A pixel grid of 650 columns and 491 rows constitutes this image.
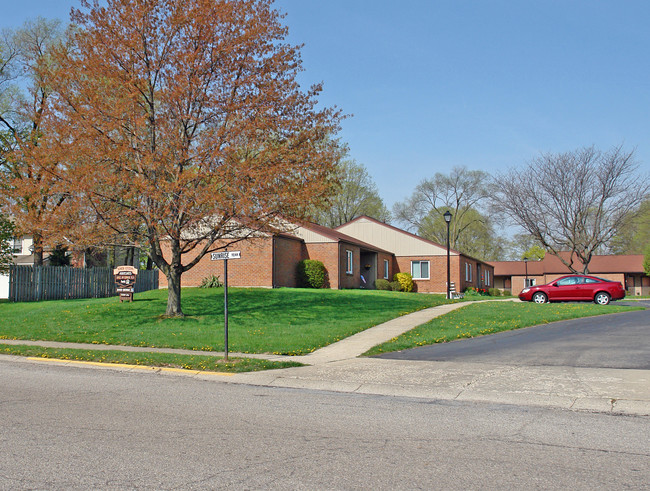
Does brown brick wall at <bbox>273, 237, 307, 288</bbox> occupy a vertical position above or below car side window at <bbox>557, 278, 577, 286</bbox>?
above

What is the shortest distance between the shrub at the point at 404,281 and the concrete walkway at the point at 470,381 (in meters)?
29.8

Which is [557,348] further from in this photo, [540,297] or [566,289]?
[540,297]

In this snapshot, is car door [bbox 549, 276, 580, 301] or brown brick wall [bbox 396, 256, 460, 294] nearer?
car door [bbox 549, 276, 580, 301]

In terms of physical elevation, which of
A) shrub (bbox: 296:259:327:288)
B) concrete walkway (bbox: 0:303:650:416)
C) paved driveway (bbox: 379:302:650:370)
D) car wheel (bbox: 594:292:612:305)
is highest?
shrub (bbox: 296:259:327:288)

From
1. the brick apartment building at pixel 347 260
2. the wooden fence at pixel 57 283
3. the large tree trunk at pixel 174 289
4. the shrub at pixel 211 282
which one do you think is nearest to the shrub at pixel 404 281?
the brick apartment building at pixel 347 260

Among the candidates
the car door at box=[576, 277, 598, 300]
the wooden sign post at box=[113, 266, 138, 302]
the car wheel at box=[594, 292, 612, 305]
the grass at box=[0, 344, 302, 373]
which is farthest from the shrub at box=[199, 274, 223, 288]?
the car wheel at box=[594, 292, 612, 305]

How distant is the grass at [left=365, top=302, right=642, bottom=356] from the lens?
46.4 ft

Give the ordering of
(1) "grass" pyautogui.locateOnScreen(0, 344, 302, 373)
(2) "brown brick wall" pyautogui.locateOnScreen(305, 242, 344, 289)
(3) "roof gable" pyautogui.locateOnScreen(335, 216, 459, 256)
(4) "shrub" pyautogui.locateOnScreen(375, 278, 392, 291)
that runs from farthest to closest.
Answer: (3) "roof gable" pyautogui.locateOnScreen(335, 216, 459, 256), (4) "shrub" pyautogui.locateOnScreen(375, 278, 392, 291), (2) "brown brick wall" pyautogui.locateOnScreen(305, 242, 344, 289), (1) "grass" pyautogui.locateOnScreen(0, 344, 302, 373)

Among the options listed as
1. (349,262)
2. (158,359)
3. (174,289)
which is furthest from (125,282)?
(349,262)

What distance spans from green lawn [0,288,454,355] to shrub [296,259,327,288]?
Answer: 287 inches

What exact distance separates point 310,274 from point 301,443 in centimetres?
2793

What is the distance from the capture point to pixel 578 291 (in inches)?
1105

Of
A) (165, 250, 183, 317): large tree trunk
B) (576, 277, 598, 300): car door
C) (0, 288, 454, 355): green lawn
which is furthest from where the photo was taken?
(576, 277, 598, 300): car door

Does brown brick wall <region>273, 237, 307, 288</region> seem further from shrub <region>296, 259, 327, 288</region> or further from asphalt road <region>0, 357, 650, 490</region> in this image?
asphalt road <region>0, 357, 650, 490</region>
